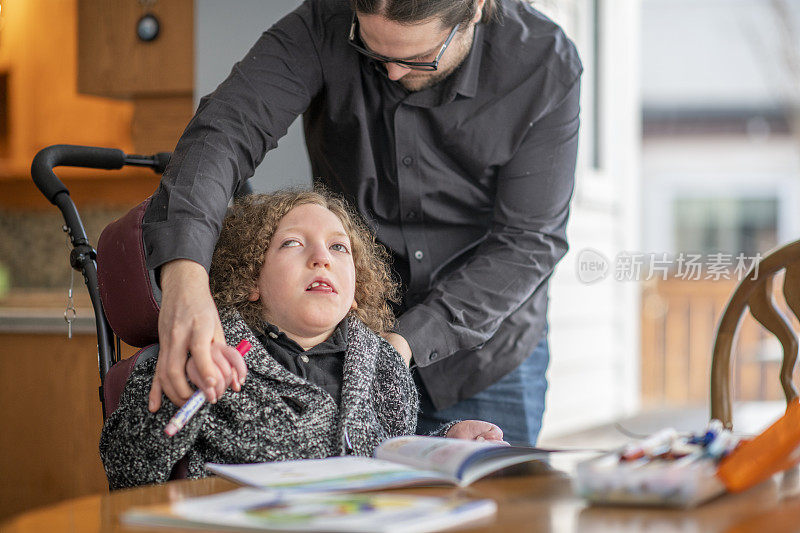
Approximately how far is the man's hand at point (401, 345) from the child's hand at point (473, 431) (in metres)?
0.15

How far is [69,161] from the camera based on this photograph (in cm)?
152

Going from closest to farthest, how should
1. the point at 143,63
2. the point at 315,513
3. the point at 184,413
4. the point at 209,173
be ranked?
the point at 315,513, the point at 184,413, the point at 209,173, the point at 143,63

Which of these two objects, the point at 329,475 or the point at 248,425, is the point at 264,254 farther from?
the point at 329,475

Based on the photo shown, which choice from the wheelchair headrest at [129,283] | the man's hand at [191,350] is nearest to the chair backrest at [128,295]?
the wheelchair headrest at [129,283]

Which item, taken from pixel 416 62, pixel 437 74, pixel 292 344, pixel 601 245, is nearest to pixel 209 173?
pixel 292 344

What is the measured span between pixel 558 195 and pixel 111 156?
796 millimetres

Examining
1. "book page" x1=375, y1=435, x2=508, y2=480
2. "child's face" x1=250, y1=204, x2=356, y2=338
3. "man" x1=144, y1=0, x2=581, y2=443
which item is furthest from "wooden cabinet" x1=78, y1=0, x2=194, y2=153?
"book page" x1=375, y1=435, x2=508, y2=480

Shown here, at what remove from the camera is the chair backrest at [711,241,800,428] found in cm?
143

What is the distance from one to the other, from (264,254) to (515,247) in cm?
46

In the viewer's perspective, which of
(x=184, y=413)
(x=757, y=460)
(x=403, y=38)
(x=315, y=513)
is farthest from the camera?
(x=403, y=38)

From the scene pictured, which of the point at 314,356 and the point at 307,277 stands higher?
the point at 307,277

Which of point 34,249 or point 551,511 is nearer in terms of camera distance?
point 551,511

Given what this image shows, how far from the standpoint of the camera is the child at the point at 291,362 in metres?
1.18

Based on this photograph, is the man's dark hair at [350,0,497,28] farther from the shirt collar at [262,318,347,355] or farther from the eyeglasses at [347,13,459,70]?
the shirt collar at [262,318,347,355]
